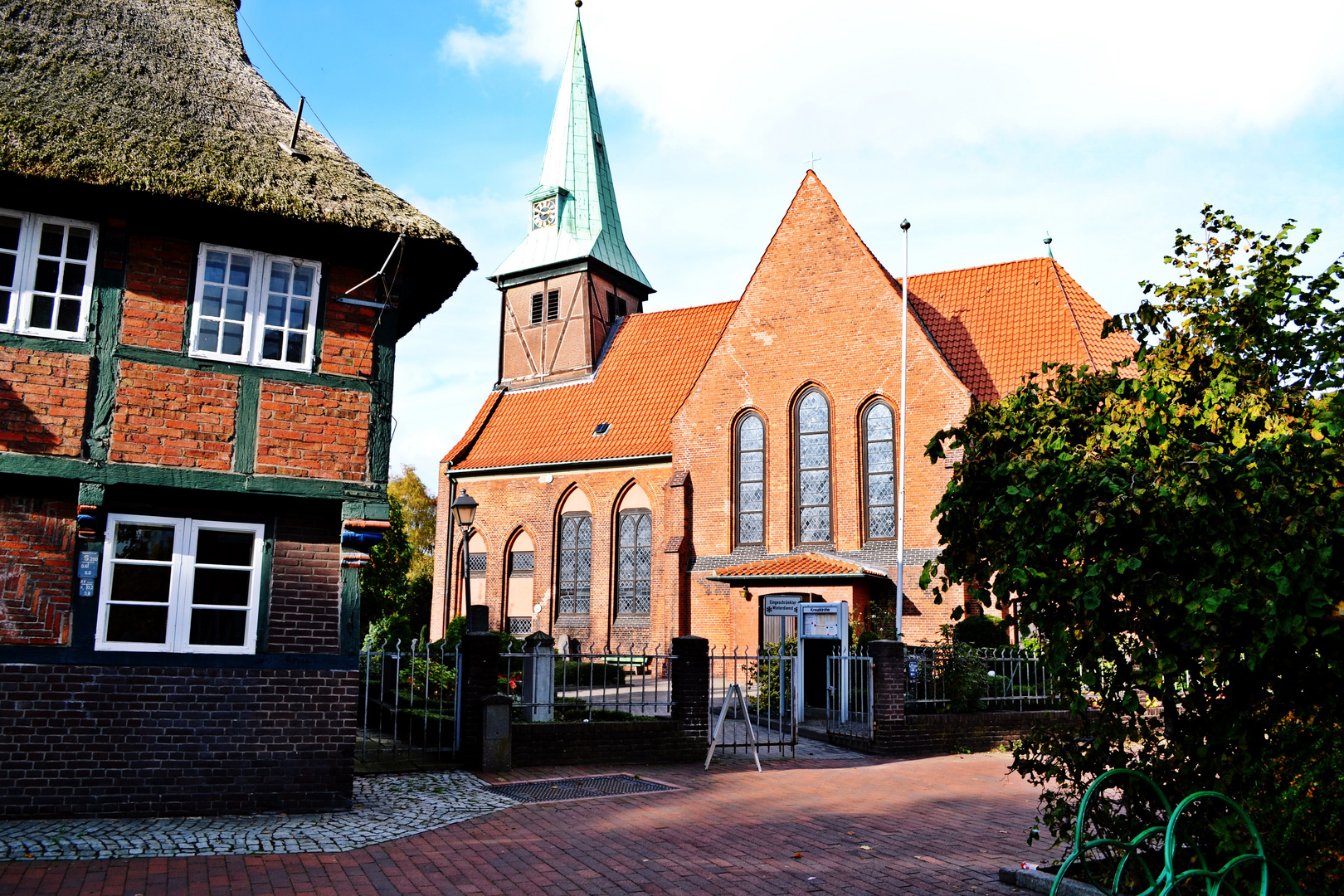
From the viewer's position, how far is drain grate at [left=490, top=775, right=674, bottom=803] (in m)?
10.4

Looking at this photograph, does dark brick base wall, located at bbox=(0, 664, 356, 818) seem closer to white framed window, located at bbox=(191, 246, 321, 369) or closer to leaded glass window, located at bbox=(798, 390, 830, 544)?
white framed window, located at bbox=(191, 246, 321, 369)

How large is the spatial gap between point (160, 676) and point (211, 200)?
4493 millimetres

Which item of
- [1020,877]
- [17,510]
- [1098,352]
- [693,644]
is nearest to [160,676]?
[17,510]

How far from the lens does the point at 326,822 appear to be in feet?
29.6

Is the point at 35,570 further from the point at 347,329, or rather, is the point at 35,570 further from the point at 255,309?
the point at 347,329

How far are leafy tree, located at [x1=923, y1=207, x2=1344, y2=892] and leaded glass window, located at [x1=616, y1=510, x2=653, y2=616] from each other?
21970mm

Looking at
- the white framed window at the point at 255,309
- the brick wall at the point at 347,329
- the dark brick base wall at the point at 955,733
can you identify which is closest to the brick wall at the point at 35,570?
the white framed window at the point at 255,309

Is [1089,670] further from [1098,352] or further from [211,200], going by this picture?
[1098,352]

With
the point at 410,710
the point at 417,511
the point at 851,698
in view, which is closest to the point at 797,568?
the point at 851,698

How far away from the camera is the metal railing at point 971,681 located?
50.9 ft

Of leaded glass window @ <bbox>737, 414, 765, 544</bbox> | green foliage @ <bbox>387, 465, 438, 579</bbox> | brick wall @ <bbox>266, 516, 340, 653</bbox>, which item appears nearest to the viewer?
brick wall @ <bbox>266, 516, 340, 653</bbox>

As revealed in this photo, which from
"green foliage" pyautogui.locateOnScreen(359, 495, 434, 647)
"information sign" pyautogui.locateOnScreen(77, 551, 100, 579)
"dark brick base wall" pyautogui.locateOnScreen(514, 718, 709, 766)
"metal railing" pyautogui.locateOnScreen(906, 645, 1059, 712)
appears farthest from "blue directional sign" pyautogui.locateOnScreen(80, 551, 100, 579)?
"green foliage" pyautogui.locateOnScreen(359, 495, 434, 647)

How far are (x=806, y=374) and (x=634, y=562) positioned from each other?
7.73 m

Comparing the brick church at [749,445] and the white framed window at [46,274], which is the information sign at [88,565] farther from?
the brick church at [749,445]
